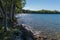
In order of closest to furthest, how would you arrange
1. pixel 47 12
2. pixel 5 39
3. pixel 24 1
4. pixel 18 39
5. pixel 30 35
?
pixel 5 39 < pixel 18 39 < pixel 30 35 < pixel 24 1 < pixel 47 12

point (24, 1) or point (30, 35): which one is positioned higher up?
point (30, 35)

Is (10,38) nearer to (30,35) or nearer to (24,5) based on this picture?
(30,35)

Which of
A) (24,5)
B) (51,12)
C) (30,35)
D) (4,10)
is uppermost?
(4,10)

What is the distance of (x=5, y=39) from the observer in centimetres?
1125

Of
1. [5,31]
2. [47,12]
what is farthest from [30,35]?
[47,12]

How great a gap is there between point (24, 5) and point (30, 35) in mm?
20692

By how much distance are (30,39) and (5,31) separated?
273cm

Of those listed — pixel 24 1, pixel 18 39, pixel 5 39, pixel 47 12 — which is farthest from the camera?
pixel 47 12

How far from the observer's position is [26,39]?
12.4 m

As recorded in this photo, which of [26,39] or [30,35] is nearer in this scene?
[26,39]

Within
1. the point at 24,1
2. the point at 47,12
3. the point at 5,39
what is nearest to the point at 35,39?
the point at 5,39

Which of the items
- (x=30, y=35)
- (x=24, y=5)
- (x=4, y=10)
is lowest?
(x=24, y=5)

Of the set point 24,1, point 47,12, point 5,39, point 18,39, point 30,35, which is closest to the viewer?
point 5,39

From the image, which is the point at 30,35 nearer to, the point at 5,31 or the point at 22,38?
the point at 22,38
